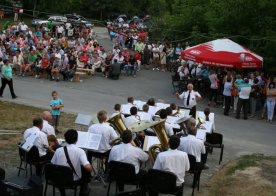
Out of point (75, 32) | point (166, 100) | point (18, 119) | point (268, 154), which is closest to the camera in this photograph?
point (268, 154)

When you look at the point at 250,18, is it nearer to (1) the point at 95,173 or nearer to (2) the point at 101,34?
(1) the point at 95,173

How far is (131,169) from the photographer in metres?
10.5

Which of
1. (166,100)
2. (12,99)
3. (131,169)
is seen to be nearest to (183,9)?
(166,100)

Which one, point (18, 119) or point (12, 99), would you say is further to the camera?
point (12, 99)

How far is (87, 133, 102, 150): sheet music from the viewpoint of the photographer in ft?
37.5

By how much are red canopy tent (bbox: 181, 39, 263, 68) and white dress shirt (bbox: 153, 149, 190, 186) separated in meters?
13.3

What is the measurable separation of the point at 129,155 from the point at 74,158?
119 centimetres

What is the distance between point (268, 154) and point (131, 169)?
785cm

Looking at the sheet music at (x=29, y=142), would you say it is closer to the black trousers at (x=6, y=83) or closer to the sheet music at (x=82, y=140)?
the sheet music at (x=82, y=140)

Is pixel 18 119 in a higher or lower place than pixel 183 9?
lower

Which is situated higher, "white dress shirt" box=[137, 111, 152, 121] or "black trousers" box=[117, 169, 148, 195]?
"white dress shirt" box=[137, 111, 152, 121]

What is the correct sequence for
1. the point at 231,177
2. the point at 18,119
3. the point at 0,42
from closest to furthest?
1. the point at 231,177
2. the point at 18,119
3. the point at 0,42

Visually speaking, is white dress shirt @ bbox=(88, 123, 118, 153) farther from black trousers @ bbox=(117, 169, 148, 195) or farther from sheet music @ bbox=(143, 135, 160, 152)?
black trousers @ bbox=(117, 169, 148, 195)

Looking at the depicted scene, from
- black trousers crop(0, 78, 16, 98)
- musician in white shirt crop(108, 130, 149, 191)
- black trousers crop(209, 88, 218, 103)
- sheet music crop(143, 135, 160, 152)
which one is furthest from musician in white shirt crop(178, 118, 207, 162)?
black trousers crop(209, 88, 218, 103)
